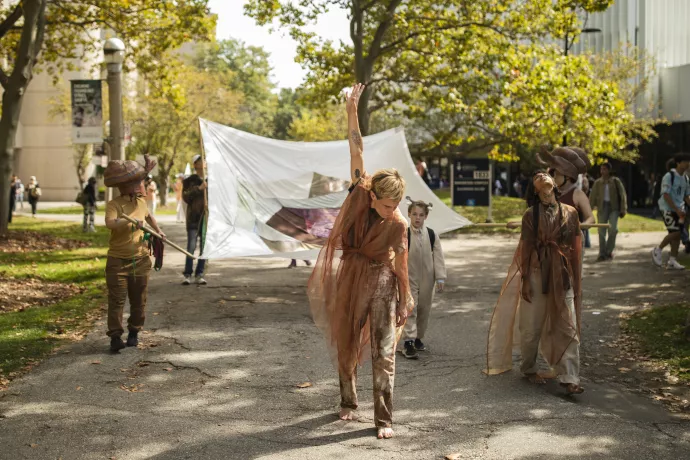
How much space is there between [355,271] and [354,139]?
3.44 ft

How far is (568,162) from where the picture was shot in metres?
8.33

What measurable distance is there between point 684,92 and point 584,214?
34.6 meters

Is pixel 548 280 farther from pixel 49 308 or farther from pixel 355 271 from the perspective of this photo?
pixel 49 308

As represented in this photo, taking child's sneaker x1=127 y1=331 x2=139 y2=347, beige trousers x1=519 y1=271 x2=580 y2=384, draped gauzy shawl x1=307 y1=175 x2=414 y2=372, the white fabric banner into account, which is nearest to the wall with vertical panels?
the white fabric banner

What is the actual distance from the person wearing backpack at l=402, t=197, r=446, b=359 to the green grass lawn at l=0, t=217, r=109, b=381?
3.61 meters

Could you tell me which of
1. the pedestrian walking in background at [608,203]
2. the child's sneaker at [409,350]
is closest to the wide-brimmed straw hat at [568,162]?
the child's sneaker at [409,350]

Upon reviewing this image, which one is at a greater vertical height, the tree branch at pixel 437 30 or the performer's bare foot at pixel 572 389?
the tree branch at pixel 437 30

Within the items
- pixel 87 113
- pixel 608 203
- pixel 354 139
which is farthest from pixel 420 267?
pixel 87 113

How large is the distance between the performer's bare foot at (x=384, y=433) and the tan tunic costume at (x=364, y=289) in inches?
3.7

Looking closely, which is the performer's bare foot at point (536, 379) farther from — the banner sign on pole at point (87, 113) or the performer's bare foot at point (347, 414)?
the banner sign on pole at point (87, 113)

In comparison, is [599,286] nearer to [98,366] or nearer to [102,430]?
[98,366]

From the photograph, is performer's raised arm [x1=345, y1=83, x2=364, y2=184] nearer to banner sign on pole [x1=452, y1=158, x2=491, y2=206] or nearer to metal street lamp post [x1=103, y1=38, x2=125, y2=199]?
metal street lamp post [x1=103, y1=38, x2=125, y2=199]

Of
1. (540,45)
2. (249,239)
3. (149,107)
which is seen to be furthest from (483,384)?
(149,107)

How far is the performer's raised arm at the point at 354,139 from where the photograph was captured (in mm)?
6559
